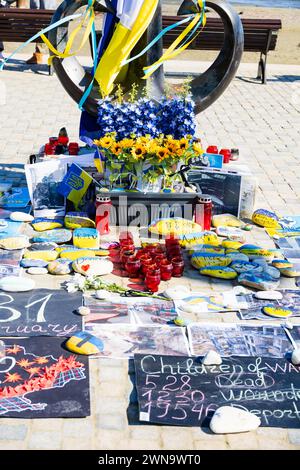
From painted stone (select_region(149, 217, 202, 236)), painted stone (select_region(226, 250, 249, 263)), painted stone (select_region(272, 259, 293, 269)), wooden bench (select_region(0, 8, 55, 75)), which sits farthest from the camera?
wooden bench (select_region(0, 8, 55, 75))

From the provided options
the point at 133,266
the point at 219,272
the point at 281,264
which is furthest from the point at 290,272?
the point at 133,266

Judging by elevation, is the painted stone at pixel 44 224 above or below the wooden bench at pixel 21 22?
below

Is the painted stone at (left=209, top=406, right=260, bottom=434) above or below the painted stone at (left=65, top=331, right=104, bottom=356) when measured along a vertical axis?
below

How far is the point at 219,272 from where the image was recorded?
6.36m

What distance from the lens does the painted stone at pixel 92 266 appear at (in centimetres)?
624

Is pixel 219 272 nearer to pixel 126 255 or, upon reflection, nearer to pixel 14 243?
pixel 126 255

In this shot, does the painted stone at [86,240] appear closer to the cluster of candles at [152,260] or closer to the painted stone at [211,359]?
the cluster of candles at [152,260]

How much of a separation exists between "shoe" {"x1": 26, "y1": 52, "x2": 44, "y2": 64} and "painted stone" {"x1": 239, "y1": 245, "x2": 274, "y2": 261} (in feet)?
27.7

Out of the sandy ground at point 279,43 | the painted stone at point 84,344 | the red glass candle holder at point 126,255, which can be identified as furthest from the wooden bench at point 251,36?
the painted stone at point 84,344

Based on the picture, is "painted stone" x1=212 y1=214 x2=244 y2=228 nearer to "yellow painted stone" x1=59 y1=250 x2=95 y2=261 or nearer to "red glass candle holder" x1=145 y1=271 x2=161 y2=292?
"yellow painted stone" x1=59 y1=250 x2=95 y2=261

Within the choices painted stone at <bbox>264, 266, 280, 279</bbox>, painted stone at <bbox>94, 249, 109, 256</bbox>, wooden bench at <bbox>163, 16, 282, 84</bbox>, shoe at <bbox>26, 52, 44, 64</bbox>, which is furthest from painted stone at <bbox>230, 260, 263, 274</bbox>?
shoe at <bbox>26, 52, 44, 64</bbox>

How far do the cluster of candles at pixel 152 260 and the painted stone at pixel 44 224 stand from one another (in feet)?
2.59

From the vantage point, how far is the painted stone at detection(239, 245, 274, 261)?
22.1 ft

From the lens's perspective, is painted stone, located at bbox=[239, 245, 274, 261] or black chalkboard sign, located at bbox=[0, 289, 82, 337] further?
painted stone, located at bbox=[239, 245, 274, 261]
